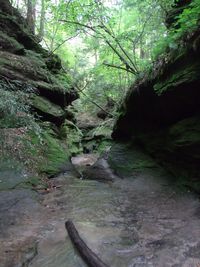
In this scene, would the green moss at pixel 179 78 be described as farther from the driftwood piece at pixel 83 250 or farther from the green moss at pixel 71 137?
the green moss at pixel 71 137

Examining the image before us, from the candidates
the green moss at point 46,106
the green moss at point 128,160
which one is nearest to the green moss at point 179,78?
the green moss at point 128,160

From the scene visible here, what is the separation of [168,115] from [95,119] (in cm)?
1615

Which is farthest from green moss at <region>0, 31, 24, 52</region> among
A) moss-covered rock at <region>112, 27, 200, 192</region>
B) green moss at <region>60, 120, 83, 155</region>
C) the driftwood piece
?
the driftwood piece

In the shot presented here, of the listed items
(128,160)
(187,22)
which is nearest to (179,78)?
(187,22)

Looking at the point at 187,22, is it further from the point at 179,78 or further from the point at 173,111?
the point at 173,111

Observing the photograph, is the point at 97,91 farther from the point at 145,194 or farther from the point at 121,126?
the point at 145,194

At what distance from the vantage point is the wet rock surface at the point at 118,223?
4.50m

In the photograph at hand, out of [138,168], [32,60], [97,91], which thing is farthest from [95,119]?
[138,168]

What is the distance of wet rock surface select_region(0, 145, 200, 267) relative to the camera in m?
4.50

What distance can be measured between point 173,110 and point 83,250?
17.7 ft

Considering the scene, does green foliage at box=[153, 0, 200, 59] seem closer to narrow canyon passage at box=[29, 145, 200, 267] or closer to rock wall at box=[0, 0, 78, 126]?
narrow canyon passage at box=[29, 145, 200, 267]

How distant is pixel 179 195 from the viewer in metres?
7.66

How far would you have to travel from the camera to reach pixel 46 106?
41.6ft

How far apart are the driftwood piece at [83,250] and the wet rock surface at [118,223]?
0.36ft
